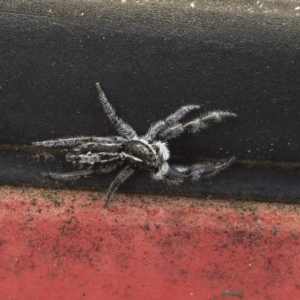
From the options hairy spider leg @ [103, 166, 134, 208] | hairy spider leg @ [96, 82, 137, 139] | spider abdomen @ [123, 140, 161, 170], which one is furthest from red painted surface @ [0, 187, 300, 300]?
hairy spider leg @ [96, 82, 137, 139]

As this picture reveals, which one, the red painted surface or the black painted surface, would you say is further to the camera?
the red painted surface

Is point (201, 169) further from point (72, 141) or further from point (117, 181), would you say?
point (72, 141)

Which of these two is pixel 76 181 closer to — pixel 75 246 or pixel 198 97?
pixel 75 246

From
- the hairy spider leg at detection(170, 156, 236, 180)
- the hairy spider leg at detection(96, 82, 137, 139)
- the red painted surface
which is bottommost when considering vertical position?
the red painted surface

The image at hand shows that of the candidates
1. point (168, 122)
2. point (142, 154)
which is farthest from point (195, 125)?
point (142, 154)

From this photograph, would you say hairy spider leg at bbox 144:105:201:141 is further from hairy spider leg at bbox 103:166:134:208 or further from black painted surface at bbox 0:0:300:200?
hairy spider leg at bbox 103:166:134:208

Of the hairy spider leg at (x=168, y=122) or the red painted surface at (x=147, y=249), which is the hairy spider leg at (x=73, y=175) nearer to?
the red painted surface at (x=147, y=249)
